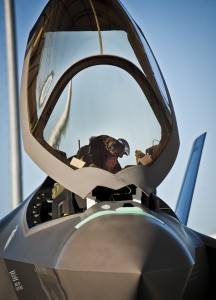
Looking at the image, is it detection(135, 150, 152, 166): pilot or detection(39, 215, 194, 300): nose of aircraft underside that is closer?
detection(39, 215, 194, 300): nose of aircraft underside

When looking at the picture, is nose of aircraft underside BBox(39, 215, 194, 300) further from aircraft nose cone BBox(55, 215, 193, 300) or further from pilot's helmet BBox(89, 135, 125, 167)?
pilot's helmet BBox(89, 135, 125, 167)

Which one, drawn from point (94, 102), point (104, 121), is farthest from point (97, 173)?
point (94, 102)

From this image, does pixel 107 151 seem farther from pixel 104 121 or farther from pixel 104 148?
pixel 104 121

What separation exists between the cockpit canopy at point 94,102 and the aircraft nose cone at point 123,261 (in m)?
0.37

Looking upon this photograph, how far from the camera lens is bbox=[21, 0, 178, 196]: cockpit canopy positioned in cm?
349

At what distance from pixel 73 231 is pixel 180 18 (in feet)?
19.5

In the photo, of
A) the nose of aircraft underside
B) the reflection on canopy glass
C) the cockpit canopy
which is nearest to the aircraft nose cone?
the nose of aircraft underside

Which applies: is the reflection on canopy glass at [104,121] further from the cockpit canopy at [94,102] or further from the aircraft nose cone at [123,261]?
the aircraft nose cone at [123,261]

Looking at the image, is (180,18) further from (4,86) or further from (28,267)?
(28,267)

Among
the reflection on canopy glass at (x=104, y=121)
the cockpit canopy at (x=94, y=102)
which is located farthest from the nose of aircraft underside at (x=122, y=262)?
the reflection on canopy glass at (x=104, y=121)

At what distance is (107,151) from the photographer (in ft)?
11.5

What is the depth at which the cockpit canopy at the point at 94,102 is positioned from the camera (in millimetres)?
3492

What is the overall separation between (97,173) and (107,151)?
18 centimetres

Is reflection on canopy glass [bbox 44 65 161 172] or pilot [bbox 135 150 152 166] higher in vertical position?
reflection on canopy glass [bbox 44 65 161 172]
